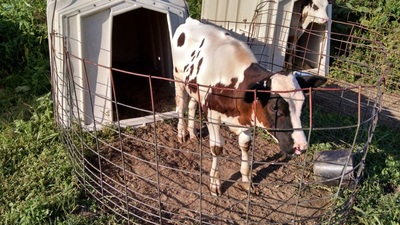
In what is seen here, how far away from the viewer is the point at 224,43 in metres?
4.43

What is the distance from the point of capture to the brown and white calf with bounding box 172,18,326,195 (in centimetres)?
334

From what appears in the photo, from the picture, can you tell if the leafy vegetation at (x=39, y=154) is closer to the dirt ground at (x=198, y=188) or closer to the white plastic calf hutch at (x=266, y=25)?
the dirt ground at (x=198, y=188)

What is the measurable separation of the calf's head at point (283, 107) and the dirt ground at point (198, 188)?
24cm

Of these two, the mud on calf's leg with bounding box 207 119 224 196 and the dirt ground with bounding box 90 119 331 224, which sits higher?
the mud on calf's leg with bounding box 207 119 224 196

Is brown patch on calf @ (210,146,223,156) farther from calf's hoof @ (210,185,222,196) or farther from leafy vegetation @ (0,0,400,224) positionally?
leafy vegetation @ (0,0,400,224)

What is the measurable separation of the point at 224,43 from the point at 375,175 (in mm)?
2233

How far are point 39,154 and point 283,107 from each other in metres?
2.92

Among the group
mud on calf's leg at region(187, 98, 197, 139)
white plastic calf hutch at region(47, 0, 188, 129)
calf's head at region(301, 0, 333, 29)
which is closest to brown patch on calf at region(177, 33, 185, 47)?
white plastic calf hutch at region(47, 0, 188, 129)

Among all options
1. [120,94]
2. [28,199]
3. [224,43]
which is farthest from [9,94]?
[224,43]

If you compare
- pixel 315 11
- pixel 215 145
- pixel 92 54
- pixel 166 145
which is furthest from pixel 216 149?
pixel 315 11

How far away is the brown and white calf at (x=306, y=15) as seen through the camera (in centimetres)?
765

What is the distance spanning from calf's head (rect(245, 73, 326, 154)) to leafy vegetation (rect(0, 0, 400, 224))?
1131mm

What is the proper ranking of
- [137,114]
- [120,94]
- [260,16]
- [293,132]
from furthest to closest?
[260,16] < [120,94] < [137,114] < [293,132]

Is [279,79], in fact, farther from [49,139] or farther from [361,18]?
[361,18]
